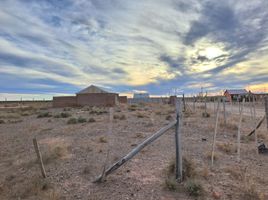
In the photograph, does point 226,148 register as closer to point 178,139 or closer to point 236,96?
point 178,139

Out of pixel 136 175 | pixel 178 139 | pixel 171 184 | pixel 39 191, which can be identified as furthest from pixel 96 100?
pixel 171 184

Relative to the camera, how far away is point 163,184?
264 inches

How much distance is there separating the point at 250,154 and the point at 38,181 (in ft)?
22.4

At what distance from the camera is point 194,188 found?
6.23 m

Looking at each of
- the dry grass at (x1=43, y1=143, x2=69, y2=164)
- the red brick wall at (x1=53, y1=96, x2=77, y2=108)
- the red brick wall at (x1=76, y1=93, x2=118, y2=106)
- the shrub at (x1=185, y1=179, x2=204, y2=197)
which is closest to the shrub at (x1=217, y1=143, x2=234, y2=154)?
the shrub at (x1=185, y1=179, x2=204, y2=197)

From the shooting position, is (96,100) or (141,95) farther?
(141,95)

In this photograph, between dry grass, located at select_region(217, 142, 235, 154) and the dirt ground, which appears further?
dry grass, located at select_region(217, 142, 235, 154)

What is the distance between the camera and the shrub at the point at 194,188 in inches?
242

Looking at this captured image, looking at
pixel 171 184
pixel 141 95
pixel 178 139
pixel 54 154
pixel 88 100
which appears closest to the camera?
pixel 171 184

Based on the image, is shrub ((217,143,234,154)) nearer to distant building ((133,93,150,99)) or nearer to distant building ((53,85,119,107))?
distant building ((53,85,119,107))

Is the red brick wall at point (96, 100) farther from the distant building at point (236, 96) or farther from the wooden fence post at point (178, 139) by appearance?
the wooden fence post at point (178, 139)

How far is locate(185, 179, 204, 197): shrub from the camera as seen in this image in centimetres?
615

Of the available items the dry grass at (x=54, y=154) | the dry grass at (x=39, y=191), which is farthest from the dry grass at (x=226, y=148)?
the dry grass at (x=39, y=191)

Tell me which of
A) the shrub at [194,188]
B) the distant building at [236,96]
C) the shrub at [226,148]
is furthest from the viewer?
the distant building at [236,96]
